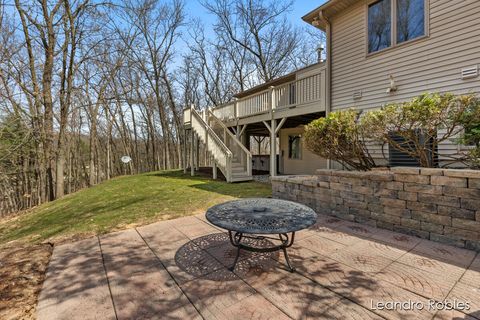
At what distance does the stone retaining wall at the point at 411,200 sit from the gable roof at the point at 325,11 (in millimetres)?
5464

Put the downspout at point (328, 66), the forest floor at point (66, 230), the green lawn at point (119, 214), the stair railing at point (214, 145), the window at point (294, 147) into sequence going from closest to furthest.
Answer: the forest floor at point (66, 230), the green lawn at point (119, 214), the downspout at point (328, 66), the stair railing at point (214, 145), the window at point (294, 147)

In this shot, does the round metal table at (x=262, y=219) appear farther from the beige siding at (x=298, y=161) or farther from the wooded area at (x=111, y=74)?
the beige siding at (x=298, y=161)

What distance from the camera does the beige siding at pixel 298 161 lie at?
32.8 ft

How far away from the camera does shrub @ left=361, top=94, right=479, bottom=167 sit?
326 cm

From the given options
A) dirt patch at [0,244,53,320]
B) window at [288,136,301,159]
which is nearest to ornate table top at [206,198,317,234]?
dirt patch at [0,244,53,320]

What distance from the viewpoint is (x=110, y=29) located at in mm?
9508

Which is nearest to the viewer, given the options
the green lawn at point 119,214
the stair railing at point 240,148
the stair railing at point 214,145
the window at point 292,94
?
the green lawn at point 119,214

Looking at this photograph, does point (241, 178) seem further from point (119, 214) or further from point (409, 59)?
point (409, 59)

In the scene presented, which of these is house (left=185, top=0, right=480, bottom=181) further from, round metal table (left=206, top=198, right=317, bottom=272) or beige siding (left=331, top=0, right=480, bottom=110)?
round metal table (left=206, top=198, right=317, bottom=272)

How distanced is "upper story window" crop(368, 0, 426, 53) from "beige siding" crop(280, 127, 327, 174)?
459 centimetres

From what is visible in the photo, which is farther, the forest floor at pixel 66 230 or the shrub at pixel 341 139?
the shrub at pixel 341 139

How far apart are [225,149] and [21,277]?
6759mm

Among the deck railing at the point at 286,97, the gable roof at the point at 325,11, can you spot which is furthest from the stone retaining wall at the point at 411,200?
the gable roof at the point at 325,11

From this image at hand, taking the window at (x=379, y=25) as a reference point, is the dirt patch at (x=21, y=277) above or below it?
below
